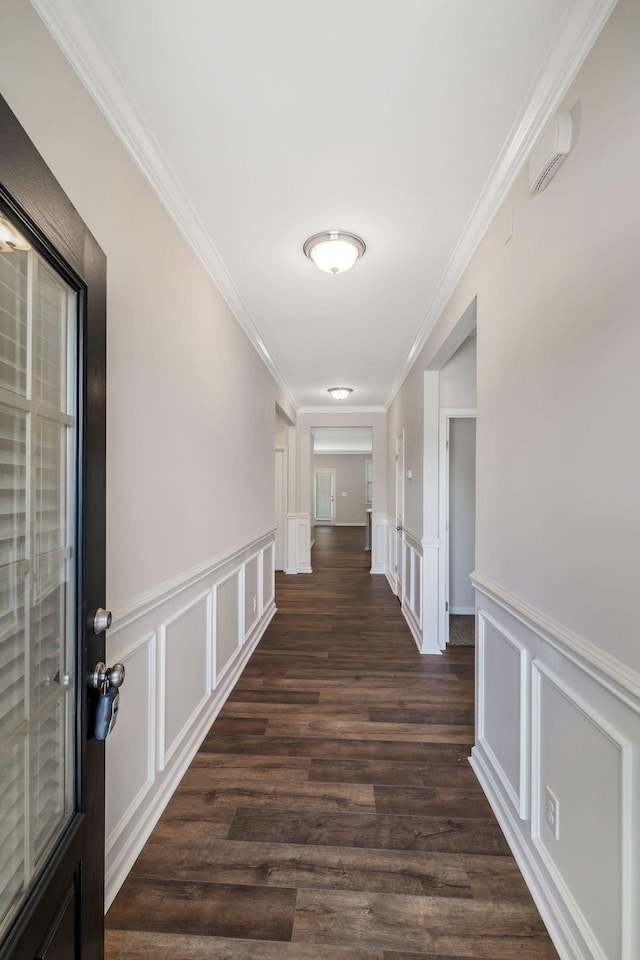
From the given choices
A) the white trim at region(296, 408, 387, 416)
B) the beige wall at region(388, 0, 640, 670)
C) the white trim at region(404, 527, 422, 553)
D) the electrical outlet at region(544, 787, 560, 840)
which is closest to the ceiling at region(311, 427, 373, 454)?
the white trim at region(296, 408, 387, 416)

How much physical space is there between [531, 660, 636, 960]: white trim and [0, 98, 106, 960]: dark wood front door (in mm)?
1178

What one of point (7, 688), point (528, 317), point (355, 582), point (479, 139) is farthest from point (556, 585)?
A: point (355, 582)

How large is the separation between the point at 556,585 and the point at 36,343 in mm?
1478

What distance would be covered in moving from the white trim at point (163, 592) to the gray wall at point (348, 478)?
11438 mm

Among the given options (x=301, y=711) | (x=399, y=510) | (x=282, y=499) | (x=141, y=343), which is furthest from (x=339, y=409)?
(x=141, y=343)

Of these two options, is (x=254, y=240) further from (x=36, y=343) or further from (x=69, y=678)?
(x=69, y=678)

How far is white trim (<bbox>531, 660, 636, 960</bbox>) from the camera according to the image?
39.9 inches

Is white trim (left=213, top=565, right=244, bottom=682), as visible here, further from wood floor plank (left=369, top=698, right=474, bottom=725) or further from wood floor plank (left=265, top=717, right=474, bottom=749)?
wood floor plank (left=369, top=698, right=474, bottom=725)

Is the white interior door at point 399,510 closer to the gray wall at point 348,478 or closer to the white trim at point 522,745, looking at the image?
the white trim at point 522,745

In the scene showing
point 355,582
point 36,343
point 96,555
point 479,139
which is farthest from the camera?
point 355,582

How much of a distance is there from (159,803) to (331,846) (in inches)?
27.7

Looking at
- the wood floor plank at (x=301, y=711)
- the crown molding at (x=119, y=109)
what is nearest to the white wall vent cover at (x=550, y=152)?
the crown molding at (x=119, y=109)

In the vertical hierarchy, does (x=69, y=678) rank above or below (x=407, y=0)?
below

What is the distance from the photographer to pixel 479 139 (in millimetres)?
1588
